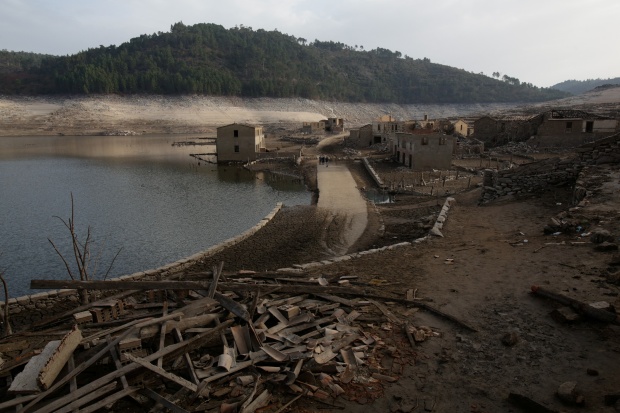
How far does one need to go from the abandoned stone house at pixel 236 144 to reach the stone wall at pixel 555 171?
41255 mm

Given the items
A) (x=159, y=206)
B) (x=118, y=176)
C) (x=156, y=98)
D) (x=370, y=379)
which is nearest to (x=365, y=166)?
(x=159, y=206)

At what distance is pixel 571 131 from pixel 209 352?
173 ft

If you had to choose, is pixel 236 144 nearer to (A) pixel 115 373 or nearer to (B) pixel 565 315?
(B) pixel 565 315

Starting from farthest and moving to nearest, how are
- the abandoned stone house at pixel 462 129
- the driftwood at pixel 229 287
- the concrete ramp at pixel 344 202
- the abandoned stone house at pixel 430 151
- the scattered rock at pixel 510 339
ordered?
the abandoned stone house at pixel 462 129
the abandoned stone house at pixel 430 151
the concrete ramp at pixel 344 202
the driftwood at pixel 229 287
the scattered rock at pixel 510 339

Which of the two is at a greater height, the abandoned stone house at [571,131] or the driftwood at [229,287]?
the abandoned stone house at [571,131]

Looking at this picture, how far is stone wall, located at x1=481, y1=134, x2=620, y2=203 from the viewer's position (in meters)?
21.7

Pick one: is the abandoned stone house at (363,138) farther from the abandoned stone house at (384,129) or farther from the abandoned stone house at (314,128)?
the abandoned stone house at (314,128)

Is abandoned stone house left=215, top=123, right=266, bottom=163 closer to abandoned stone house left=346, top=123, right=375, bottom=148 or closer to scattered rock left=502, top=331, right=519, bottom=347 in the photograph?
abandoned stone house left=346, top=123, right=375, bottom=148

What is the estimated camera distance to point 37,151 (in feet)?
242

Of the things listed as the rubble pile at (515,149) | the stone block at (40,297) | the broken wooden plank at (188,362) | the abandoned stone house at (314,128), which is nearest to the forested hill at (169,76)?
the abandoned stone house at (314,128)

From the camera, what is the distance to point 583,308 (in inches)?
349

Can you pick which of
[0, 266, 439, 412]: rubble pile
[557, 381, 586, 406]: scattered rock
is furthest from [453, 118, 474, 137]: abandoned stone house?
[557, 381, 586, 406]: scattered rock

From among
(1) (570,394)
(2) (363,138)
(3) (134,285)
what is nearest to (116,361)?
(3) (134,285)

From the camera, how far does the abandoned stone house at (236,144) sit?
59.8 metres
